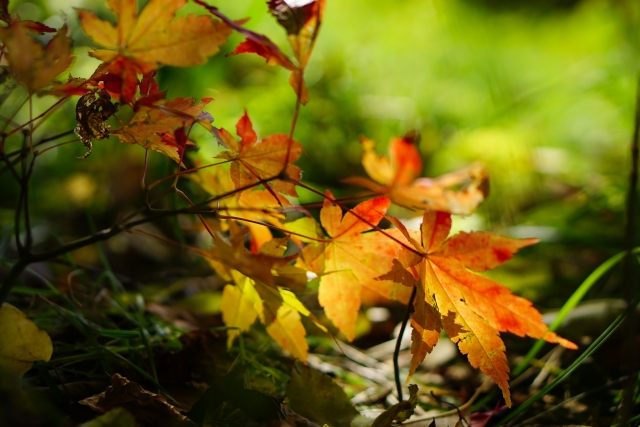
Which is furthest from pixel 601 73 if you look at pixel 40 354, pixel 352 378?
pixel 40 354

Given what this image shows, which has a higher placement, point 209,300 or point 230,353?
point 230,353

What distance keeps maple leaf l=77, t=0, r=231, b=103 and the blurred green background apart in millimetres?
1083

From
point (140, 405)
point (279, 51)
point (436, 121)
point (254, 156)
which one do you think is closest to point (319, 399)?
point (140, 405)

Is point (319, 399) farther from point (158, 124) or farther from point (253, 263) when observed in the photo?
point (158, 124)

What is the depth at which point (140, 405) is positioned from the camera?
1.74 feet

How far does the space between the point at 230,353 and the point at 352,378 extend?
271mm

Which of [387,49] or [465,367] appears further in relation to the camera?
[387,49]

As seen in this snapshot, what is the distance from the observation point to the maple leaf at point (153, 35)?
464 mm

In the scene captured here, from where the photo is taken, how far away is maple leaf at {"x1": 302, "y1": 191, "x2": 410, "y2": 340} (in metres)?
0.61

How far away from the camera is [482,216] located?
1.76 meters

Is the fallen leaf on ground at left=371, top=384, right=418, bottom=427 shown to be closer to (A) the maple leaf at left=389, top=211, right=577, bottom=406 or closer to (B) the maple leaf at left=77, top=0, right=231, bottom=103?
(A) the maple leaf at left=389, top=211, right=577, bottom=406

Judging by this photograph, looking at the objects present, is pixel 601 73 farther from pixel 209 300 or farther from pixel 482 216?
pixel 209 300

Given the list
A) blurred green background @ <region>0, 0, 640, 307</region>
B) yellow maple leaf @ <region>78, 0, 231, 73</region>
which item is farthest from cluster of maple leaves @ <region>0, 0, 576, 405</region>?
blurred green background @ <region>0, 0, 640, 307</region>

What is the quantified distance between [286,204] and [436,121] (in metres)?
A: 2.13
